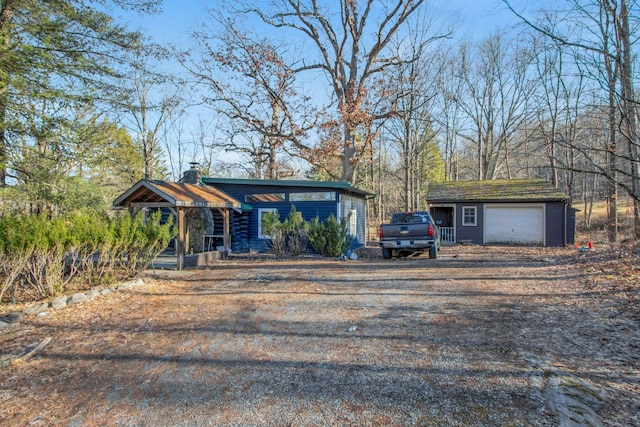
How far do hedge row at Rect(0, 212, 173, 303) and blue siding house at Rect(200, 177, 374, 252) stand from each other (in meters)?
6.07

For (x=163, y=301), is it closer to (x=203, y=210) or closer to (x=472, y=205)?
(x=203, y=210)

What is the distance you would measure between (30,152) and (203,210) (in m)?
6.56

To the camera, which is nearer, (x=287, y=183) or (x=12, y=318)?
(x=12, y=318)

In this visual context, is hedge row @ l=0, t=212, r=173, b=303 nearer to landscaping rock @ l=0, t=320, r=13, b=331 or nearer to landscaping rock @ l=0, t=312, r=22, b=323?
landscaping rock @ l=0, t=312, r=22, b=323

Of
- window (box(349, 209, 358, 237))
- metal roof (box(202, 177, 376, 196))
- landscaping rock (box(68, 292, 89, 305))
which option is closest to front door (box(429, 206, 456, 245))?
window (box(349, 209, 358, 237))

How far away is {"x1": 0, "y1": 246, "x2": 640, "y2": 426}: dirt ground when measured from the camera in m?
2.91

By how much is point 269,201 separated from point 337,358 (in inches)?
460

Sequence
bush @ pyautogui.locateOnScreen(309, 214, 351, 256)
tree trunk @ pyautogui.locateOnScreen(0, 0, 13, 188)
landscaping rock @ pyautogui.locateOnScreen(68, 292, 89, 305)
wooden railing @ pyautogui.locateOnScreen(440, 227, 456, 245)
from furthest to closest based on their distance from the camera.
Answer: wooden railing @ pyautogui.locateOnScreen(440, 227, 456, 245) < bush @ pyautogui.locateOnScreen(309, 214, 351, 256) < tree trunk @ pyautogui.locateOnScreen(0, 0, 13, 188) < landscaping rock @ pyautogui.locateOnScreen(68, 292, 89, 305)

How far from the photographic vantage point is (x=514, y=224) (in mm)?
18516

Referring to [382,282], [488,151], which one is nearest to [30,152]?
[382,282]

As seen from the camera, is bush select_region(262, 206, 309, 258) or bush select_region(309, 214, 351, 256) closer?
bush select_region(262, 206, 309, 258)

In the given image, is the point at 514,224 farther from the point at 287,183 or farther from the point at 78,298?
the point at 78,298

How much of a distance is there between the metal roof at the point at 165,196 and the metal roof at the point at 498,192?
38.9ft

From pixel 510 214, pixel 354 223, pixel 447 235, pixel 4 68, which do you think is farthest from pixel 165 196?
pixel 510 214
